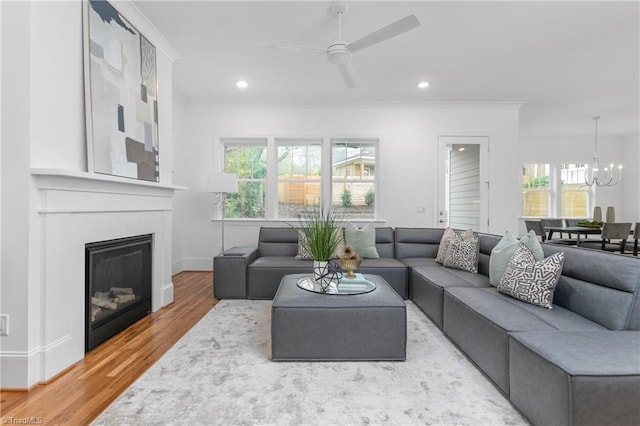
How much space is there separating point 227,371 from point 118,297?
4.49ft

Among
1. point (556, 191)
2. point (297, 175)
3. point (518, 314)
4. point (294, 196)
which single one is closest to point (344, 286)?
point (518, 314)

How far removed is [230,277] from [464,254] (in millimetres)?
2658

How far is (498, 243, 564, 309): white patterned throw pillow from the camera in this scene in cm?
209

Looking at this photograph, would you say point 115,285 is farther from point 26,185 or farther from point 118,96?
point 118,96

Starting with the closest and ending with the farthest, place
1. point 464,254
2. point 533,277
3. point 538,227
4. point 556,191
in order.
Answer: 1. point 533,277
2. point 464,254
3. point 538,227
4. point 556,191

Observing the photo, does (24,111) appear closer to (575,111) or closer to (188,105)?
(188,105)

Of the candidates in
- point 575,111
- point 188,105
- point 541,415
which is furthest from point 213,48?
point 575,111

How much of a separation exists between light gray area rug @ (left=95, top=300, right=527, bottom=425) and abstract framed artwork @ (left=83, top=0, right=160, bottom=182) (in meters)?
1.58

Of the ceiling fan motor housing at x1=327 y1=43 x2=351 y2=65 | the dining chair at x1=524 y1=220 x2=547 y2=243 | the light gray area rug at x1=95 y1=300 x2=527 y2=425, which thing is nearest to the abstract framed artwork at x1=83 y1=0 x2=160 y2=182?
the light gray area rug at x1=95 y1=300 x2=527 y2=425

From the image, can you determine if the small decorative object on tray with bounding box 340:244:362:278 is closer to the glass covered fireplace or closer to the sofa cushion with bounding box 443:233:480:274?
the sofa cushion with bounding box 443:233:480:274

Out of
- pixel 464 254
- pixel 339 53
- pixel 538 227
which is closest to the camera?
pixel 339 53

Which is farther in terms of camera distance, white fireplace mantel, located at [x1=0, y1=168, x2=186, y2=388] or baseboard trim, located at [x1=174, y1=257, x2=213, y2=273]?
baseboard trim, located at [x1=174, y1=257, x2=213, y2=273]

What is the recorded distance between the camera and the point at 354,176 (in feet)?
17.2

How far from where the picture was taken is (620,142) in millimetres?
7543
